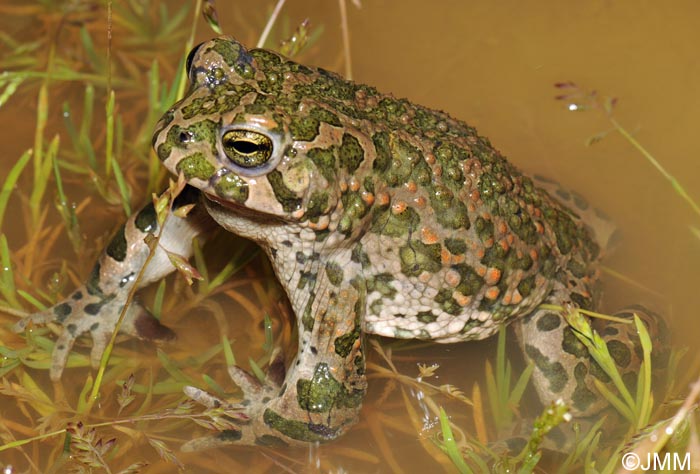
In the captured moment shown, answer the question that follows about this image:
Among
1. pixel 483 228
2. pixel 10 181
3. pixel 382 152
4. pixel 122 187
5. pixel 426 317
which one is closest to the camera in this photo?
pixel 382 152

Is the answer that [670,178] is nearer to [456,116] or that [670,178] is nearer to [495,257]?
[495,257]

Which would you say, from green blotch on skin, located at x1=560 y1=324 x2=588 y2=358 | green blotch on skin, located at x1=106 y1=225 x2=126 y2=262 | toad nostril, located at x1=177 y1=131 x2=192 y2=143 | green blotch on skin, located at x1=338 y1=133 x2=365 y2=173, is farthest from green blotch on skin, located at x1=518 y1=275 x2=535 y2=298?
green blotch on skin, located at x1=106 y1=225 x2=126 y2=262

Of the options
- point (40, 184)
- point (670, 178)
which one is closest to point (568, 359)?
point (670, 178)

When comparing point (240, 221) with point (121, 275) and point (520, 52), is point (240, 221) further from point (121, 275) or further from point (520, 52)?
point (520, 52)

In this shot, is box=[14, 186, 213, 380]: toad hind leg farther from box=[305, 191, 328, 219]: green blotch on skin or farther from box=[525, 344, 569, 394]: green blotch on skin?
box=[525, 344, 569, 394]: green blotch on skin

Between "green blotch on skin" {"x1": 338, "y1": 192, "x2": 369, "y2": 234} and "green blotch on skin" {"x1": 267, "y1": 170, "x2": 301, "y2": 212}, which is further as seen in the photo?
"green blotch on skin" {"x1": 338, "y1": 192, "x2": 369, "y2": 234}

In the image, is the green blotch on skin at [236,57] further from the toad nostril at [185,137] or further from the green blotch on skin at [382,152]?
the green blotch on skin at [382,152]
